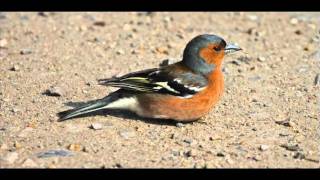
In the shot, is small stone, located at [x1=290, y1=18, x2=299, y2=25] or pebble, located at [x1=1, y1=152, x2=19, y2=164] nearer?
pebble, located at [x1=1, y1=152, x2=19, y2=164]

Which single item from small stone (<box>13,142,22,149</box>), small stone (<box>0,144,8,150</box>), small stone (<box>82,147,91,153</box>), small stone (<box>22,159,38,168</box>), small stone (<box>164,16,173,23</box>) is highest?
small stone (<box>164,16,173,23</box>)

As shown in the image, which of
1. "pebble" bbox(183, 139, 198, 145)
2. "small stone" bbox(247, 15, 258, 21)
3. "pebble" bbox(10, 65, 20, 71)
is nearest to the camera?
"pebble" bbox(183, 139, 198, 145)

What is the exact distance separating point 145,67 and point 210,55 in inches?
69.9

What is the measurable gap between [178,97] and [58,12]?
480 centimetres

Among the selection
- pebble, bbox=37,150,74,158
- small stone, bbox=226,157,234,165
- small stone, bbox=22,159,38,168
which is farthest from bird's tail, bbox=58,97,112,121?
small stone, bbox=226,157,234,165

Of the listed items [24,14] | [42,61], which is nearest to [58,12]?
[24,14]

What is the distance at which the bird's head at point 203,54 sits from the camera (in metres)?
7.87

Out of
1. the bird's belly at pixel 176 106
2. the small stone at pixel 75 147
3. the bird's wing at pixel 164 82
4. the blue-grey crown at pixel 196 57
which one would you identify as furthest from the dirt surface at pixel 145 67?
the blue-grey crown at pixel 196 57

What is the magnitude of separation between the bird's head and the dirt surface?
601 millimetres

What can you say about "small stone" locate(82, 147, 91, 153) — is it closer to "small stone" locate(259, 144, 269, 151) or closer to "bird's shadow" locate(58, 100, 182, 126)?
"bird's shadow" locate(58, 100, 182, 126)

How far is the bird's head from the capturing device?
7871mm

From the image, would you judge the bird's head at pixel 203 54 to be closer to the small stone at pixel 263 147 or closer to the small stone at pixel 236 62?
the small stone at pixel 263 147

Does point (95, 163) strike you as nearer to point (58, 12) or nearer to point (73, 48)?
point (73, 48)
